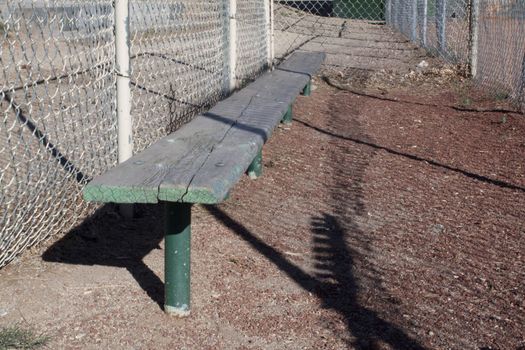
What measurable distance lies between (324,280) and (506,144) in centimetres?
362

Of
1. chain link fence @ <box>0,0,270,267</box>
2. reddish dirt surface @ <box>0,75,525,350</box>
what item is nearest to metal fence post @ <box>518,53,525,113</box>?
reddish dirt surface @ <box>0,75,525,350</box>

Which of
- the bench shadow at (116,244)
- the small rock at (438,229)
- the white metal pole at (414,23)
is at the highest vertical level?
the white metal pole at (414,23)

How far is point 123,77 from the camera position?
13.6ft

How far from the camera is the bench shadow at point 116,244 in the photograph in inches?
154

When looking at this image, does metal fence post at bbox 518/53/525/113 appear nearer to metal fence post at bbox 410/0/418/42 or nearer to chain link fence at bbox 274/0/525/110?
chain link fence at bbox 274/0/525/110

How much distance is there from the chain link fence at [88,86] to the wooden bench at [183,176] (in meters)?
0.49

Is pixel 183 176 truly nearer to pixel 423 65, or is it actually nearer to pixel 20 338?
pixel 20 338

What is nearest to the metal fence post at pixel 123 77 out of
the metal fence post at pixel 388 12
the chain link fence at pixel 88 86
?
the chain link fence at pixel 88 86

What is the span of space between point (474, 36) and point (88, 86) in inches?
265

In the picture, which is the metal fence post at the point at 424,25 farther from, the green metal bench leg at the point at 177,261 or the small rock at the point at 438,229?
the green metal bench leg at the point at 177,261

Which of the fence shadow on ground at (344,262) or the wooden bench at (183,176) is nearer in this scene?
the wooden bench at (183,176)

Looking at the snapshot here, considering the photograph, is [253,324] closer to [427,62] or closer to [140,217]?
Result: [140,217]

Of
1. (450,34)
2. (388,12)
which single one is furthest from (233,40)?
(388,12)

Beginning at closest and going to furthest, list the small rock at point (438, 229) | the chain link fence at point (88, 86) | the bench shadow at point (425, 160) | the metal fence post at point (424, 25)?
the chain link fence at point (88, 86), the small rock at point (438, 229), the bench shadow at point (425, 160), the metal fence post at point (424, 25)
